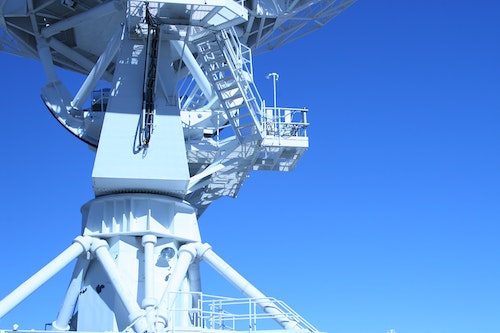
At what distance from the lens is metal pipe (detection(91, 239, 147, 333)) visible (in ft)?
63.5

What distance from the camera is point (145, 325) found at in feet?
63.2

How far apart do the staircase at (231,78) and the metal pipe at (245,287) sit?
346cm

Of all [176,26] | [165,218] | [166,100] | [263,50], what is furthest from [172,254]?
[263,50]

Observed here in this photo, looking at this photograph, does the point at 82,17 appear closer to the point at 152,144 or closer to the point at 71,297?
the point at 152,144

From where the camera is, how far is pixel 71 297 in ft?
70.9

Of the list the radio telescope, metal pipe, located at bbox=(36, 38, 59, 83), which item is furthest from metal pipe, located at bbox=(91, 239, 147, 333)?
metal pipe, located at bbox=(36, 38, 59, 83)

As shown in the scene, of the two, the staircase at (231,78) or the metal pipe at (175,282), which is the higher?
the staircase at (231,78)

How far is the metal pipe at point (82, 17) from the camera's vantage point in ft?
74.5

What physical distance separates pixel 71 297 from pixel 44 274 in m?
1.58

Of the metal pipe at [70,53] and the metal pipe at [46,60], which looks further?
the metal pipe at [70,53]

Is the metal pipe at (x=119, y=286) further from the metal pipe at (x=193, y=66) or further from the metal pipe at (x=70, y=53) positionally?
the metal pipe at (x=70, y=53)

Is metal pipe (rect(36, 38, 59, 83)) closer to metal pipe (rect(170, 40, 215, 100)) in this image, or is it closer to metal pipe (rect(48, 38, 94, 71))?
metal pipe (rect(48, 38, 94, 71))

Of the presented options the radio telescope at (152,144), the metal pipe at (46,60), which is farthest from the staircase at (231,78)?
the metal pipe at (46,60)

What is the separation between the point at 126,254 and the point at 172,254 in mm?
1206
